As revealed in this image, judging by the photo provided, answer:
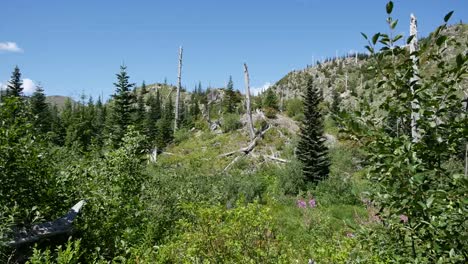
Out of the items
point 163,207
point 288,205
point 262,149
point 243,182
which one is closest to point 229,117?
point 262,149

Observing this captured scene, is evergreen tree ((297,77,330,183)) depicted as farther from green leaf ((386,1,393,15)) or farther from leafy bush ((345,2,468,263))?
green leaf ((386,1,393,15))

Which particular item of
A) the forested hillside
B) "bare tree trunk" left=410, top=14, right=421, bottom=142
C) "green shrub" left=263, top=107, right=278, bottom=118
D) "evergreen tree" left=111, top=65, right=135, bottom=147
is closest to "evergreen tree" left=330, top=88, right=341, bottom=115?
the forested hillside

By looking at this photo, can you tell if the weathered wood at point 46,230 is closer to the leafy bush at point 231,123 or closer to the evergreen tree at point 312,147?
the evergreen tree at point 312,147

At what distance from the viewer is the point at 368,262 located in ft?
10.0

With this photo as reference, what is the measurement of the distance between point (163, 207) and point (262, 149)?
18742mm

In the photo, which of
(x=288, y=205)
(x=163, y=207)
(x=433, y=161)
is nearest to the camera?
(x=433, y=161)

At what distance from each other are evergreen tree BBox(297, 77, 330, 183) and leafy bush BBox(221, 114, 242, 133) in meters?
9.83

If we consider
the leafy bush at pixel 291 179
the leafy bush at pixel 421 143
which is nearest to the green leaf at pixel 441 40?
the leafy bush at pixel 421 143

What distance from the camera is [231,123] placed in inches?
1248

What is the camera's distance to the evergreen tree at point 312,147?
786 inches

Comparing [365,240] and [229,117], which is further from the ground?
[229,117]

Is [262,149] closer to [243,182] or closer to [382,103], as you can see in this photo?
[243,182]

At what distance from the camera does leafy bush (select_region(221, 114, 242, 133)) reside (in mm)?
31461

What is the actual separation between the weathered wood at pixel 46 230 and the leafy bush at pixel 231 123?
2614 cm
